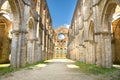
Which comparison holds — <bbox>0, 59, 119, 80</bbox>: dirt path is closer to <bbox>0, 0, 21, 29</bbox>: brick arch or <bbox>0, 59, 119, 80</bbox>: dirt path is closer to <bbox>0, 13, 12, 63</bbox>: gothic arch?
<bbox>0, 0, 21, 29</bbox>: brick arch

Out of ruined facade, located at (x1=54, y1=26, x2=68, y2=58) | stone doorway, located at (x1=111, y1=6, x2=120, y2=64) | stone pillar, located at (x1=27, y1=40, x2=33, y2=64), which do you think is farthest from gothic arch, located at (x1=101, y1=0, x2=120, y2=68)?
ruined facade, located at (x1=54, y1=26, x2=68, y2=58)

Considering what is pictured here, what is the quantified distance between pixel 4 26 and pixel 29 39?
6381 mm

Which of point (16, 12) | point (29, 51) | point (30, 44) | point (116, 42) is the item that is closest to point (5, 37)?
point (30, 44)

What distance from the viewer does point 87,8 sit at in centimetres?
2272

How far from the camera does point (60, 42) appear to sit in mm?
64562

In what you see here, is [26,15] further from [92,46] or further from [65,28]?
[65,28]

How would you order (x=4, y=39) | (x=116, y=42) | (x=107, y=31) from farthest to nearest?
(x=4, y=39) < (x=116, y=42) < (x=107, y=31)

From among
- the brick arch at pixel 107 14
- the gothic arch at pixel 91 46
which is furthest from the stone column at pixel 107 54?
the gothic arch at pixel 91 46

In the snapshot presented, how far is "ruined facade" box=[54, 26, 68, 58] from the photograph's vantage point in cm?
6267

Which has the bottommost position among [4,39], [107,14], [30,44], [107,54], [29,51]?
[107,54]

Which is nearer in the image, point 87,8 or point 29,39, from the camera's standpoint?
point 29,39

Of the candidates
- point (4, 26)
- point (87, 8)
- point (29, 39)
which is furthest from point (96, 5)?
point (4, 26)

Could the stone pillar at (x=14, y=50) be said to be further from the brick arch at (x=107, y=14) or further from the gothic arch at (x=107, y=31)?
the brick arch at (x=107, y=14)

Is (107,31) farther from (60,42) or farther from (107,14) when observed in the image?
(60,42)
